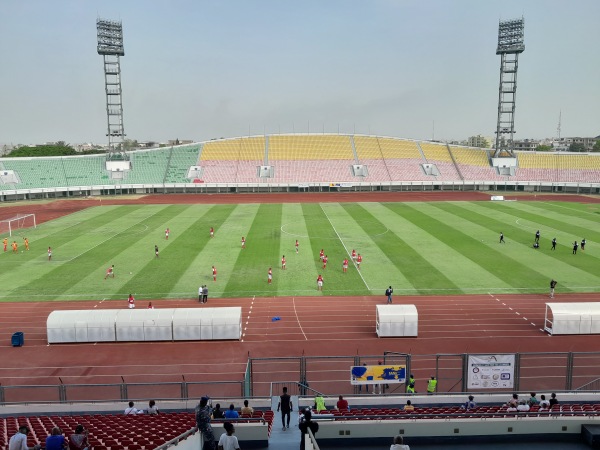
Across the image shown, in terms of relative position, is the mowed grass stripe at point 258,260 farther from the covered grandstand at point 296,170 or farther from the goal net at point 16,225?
the covered grandstand at point 296,170

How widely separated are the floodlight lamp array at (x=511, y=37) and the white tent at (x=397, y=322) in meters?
76.3

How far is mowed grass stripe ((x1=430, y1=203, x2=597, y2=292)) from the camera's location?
31.5 metres

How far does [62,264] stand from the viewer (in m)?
36.2

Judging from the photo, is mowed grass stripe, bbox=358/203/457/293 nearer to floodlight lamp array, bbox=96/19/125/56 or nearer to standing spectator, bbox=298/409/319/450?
standing spectator, bbox=298/409/319/450

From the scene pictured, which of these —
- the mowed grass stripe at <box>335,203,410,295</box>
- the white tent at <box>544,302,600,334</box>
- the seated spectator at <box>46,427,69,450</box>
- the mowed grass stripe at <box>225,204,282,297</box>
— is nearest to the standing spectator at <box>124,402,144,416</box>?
the seated spectator at <box>46,427,69,450</box>

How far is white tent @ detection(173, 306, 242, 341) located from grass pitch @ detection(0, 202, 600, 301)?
240 inches

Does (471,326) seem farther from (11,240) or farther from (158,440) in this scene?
(11,240)

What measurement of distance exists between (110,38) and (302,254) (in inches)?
2494

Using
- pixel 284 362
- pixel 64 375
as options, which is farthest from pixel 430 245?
pixel 64 375

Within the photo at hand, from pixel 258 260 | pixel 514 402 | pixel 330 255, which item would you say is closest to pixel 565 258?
pixel 330 255

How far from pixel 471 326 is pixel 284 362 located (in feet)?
33.0

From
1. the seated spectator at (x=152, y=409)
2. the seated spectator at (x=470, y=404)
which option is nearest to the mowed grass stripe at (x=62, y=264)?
the seated spectator at (x=152, y=409)

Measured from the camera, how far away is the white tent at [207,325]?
23062 mm

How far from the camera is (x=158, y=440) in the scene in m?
10.6
